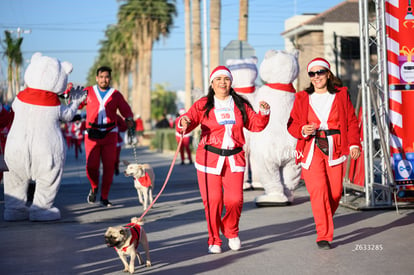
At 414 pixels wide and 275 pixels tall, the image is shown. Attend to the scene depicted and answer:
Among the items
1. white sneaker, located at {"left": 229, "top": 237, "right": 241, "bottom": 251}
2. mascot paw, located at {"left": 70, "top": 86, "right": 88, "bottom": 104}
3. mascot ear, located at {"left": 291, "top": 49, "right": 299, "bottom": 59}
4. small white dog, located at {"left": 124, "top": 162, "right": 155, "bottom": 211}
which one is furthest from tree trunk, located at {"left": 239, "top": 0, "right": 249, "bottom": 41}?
white sneaker, located at {"left": 229, "top": 237, "right": 241, "bottom": 251}

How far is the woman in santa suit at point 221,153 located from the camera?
7.35m

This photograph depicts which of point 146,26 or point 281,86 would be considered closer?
point 281,86

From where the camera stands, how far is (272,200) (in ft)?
35.7

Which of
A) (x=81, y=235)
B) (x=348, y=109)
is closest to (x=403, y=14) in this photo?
(x=348, y=109)

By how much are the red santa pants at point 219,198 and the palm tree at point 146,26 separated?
45.7m

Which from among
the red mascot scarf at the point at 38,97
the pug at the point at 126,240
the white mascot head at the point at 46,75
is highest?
the white mascot head at the point at 46,75

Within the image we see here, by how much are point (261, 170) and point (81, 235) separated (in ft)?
10.5

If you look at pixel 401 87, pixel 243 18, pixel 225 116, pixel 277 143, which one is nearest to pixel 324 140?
pixel 225 116

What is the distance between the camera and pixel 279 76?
11.2 m

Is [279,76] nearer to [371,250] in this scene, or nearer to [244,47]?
[371,250]

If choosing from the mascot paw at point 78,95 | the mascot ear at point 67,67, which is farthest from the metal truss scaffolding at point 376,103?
the mascot ear at point 67,67

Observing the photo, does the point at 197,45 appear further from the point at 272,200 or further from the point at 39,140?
the point at 39,140

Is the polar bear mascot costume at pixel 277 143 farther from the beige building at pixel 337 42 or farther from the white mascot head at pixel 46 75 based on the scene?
the beige building at pixel 337 42

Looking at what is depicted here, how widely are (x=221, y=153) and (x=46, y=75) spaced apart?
11.5ft
